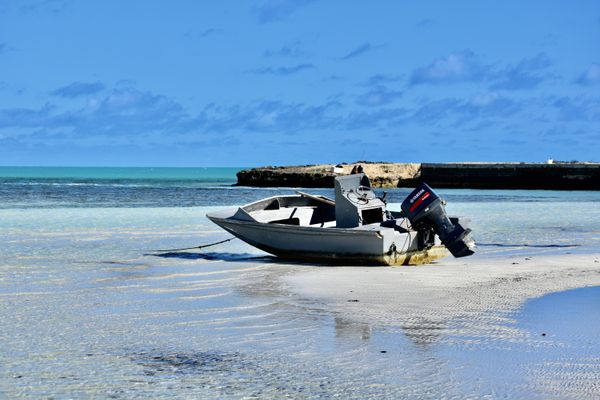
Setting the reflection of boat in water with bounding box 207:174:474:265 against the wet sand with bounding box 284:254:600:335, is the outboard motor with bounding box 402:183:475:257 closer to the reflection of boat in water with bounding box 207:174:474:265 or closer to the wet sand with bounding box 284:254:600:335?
the reflection of boat in water with bounding box 207:174:474:265

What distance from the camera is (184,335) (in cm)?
1001

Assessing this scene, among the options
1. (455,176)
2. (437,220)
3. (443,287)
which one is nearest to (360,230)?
(437,220)

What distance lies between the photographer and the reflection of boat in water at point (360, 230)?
16.7 metres

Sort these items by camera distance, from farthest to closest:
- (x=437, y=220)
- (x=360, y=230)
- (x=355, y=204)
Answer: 1. (x=355, y=204)
2. (x=437, y=220)
3. (x=360, y=230)

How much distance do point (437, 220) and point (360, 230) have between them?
58.6 inches

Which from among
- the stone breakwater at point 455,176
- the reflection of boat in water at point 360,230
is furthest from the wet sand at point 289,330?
the stone breakwater at point 455,176

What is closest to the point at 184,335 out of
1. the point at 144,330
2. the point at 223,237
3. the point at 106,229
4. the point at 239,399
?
the point at 144,330

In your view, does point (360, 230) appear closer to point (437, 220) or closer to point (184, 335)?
point (437, 220)

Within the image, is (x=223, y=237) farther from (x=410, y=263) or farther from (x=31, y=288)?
(x=31, y=288)

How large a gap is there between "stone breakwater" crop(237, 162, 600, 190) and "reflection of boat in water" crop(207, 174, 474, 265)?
52.9m

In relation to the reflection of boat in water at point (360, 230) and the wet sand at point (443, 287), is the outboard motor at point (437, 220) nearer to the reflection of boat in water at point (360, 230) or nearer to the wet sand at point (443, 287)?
the reflection of boat in water at point (360, 230)

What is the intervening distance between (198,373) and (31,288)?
6675mm

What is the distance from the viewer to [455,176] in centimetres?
7700

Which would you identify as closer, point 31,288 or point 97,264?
→ point 31,288
